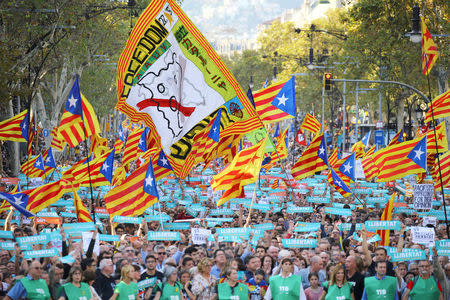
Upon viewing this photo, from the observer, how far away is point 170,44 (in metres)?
15.3

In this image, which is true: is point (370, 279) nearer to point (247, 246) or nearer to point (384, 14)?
point (247, 246)

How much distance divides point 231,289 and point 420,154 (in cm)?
931

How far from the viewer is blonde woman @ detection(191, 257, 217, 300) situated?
10.1 m

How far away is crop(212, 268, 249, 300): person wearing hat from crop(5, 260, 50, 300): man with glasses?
6.61ft

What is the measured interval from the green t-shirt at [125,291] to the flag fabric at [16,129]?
12.0m

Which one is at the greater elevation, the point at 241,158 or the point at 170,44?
the point at 170,44

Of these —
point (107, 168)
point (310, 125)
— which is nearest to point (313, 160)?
point (107, 168)

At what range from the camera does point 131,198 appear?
47.4ft

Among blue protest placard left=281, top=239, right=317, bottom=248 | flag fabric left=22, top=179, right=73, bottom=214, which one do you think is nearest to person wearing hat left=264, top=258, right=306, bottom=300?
blue protest placard left=281, top=239, right=317, bottom=248

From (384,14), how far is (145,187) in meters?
21.9

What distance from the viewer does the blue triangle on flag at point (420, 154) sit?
17969 millimetres

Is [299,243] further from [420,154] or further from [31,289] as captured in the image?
[420,154]

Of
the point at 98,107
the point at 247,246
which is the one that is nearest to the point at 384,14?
the point at 247,246

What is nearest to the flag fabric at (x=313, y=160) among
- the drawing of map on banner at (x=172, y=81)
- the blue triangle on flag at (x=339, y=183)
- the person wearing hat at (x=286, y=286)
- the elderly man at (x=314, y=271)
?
the blue triangle on flag at (x=339, y=183)
